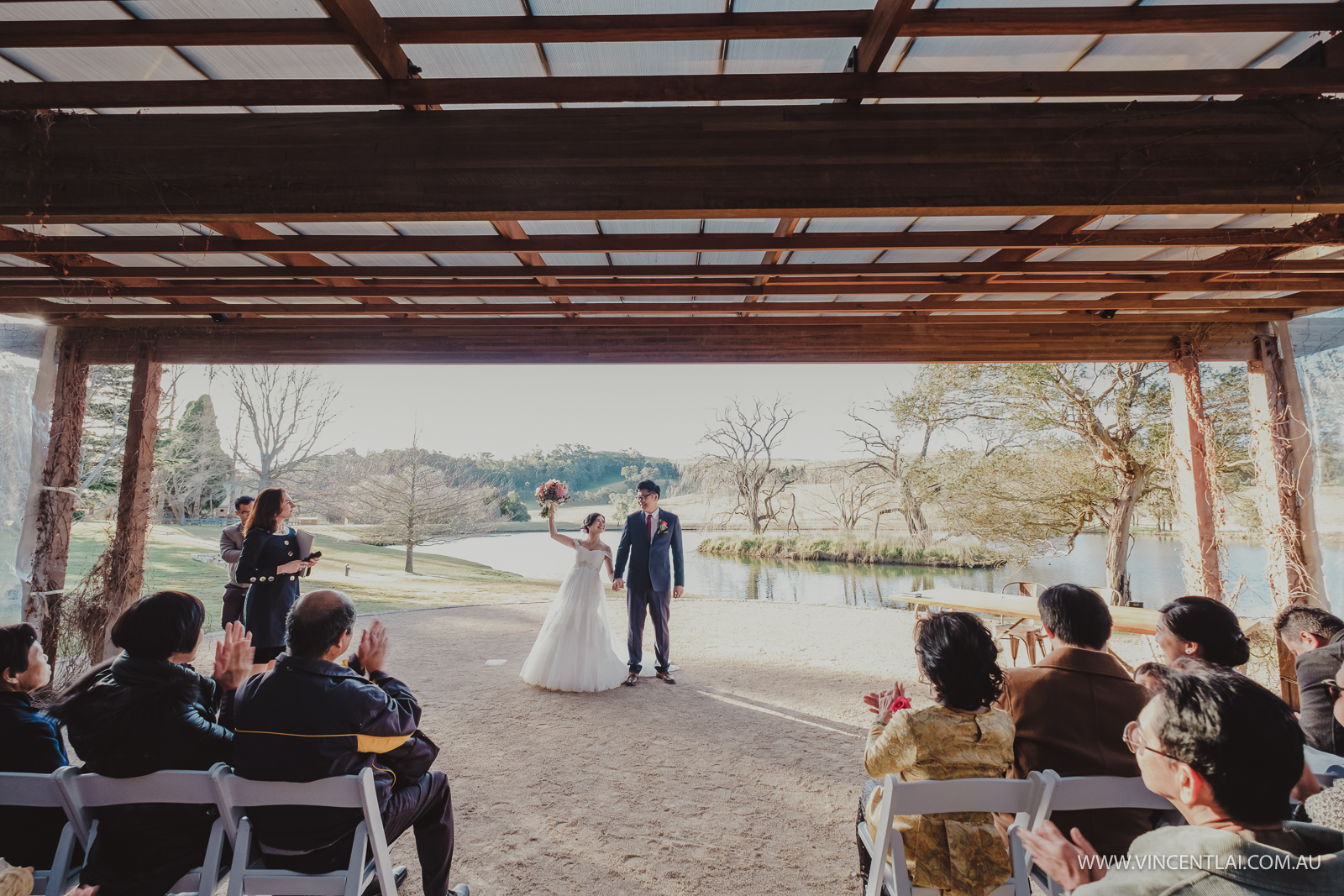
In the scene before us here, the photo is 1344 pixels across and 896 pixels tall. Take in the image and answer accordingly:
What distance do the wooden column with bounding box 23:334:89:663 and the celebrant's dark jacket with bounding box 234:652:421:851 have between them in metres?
4.96

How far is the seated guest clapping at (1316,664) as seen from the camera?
217 cm

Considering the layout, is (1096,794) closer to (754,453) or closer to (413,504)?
(413,504)

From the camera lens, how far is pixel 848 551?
17.1 metres

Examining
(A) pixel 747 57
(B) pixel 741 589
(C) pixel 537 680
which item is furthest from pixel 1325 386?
(B) pixel 741 589

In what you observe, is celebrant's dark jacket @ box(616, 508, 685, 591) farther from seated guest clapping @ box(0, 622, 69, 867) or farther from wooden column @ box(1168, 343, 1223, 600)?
wooden column @ box(1168, 343, 1223, 600)

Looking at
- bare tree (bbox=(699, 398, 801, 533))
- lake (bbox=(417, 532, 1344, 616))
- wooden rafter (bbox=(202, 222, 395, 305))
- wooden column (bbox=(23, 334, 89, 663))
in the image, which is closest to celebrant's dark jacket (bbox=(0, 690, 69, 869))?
wooden rafter (bbox=(202, 222, 395, 305))

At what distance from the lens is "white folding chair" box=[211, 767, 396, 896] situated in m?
1.51

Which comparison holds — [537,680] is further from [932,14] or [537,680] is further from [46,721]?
[932,14]

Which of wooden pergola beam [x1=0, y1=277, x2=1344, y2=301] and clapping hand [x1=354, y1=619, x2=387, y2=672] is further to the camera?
wooden pergola beam [x1=0, y1=277, x2=1344, y2=301]

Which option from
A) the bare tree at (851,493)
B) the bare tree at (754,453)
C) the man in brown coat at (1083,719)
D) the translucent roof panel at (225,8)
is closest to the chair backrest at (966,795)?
the man in brown coat at (1083,719)

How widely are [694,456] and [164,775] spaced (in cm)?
1923

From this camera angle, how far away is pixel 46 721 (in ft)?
5.78

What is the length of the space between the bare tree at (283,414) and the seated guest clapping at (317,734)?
40.8 feet

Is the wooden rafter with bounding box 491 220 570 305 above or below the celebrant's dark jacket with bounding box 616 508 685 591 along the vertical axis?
above
